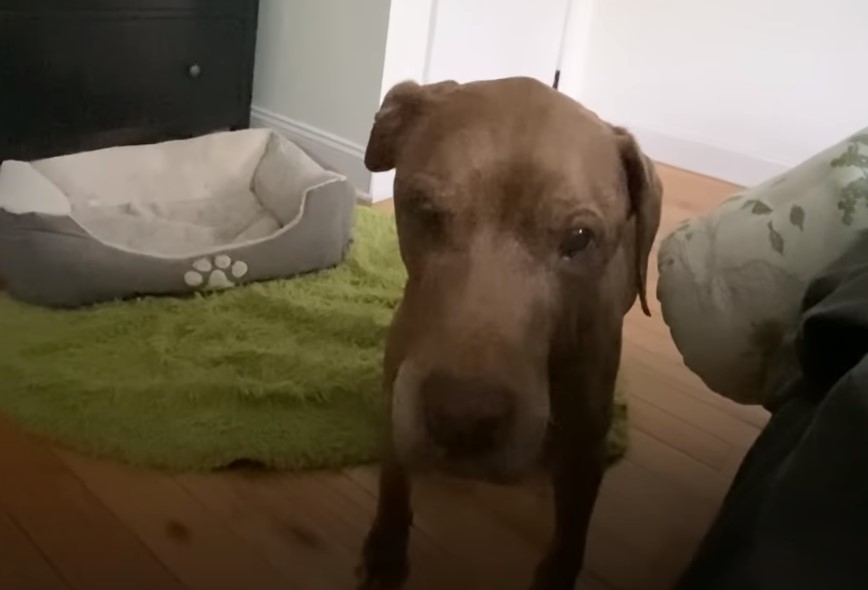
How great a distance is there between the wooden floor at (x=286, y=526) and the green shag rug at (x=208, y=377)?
0.04 m

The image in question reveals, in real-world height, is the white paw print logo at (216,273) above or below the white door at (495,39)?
below

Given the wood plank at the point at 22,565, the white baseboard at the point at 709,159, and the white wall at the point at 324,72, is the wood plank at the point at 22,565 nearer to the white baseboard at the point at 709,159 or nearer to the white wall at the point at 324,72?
the white wall at the point at 324,72

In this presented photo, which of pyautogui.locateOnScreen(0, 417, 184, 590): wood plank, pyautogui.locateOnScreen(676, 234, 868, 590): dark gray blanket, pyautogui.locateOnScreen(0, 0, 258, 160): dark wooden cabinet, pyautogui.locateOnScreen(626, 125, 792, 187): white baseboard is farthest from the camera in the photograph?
pyautogui.locateOnScreen(626, 125, 792, 187): white baseboard

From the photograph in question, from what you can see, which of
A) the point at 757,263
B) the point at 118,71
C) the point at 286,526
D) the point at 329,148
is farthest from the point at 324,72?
the point at 757,263

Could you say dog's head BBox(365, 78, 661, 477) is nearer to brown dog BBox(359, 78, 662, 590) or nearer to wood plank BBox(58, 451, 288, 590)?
brown dog BBox(359, 78, 662, 590)

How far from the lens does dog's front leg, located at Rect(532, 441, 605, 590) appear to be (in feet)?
4.11

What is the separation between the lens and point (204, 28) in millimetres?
2654

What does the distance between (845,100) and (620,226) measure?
2426 mm

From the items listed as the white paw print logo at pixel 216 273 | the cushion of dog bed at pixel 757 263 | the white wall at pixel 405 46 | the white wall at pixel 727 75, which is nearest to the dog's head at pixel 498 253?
the cushion of dog bed at pixel 757 263

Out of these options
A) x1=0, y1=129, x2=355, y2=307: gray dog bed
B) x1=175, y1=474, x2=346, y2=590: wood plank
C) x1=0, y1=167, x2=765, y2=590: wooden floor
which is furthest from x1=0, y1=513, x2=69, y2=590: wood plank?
x1=0, y1=129, x2=355, y2=307: gray dog bed

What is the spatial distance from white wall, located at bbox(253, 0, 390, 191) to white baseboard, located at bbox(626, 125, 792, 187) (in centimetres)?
121

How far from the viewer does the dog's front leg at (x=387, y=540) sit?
1.29 m

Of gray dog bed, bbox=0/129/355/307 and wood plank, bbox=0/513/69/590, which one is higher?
gray dog bed, bbox=0/129/355/307

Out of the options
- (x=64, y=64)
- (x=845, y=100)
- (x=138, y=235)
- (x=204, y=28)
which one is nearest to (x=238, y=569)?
(x=138, y=235)
